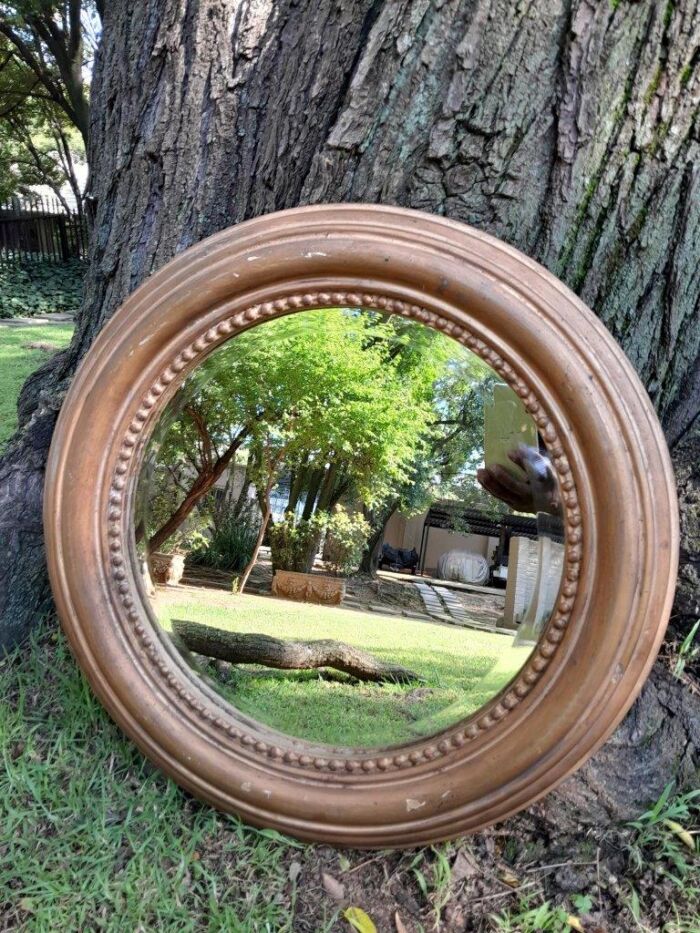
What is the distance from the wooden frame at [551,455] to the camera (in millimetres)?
1296

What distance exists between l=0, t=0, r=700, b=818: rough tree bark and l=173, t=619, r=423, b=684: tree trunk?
0.55m

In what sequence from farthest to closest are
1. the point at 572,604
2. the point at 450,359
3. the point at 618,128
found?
the point at 618,128
the point at 450,359
the point at 572,604

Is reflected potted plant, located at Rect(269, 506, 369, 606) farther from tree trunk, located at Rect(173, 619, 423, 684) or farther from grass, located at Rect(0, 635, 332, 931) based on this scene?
grass, located at Rect(0, 635, 332, 931)

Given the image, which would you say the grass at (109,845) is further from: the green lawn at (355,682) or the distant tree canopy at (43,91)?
the distant tree canopy at (43,91)

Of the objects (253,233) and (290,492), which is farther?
(290,492)

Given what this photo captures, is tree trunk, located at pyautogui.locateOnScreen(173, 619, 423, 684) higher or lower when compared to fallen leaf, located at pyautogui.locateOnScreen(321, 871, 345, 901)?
higher

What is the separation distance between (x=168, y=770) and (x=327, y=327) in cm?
99

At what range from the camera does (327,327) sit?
1.49m

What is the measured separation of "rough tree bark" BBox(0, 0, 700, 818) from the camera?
156 centimetres

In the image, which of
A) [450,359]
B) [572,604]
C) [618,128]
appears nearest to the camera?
[572,604]

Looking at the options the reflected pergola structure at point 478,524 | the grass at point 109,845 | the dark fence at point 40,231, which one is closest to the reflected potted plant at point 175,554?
the grass at point 109,845

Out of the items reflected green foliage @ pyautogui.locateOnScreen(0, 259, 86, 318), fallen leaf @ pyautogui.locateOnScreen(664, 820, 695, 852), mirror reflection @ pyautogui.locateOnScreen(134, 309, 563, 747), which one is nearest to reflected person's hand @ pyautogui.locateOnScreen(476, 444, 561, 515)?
mirror reflection @ pyautogui.locateOnScreen(134, 309, 563, 747)

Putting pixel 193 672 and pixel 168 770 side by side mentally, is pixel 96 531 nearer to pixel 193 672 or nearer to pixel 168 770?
pixel 193 672

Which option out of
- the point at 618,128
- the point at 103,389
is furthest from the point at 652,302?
the point at 103,389
